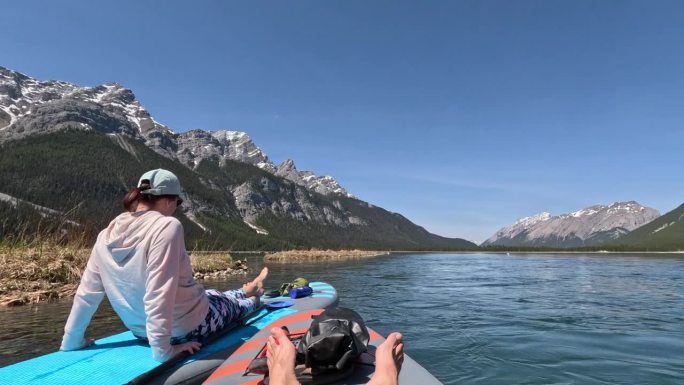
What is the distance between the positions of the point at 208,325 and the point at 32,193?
13891 centimetres

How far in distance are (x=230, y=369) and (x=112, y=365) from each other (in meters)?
1.27

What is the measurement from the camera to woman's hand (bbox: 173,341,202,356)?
4401mm

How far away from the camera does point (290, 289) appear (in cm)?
938

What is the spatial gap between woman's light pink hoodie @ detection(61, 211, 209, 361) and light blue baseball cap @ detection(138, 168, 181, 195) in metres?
0.28

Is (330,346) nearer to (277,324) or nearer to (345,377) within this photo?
(345,377)

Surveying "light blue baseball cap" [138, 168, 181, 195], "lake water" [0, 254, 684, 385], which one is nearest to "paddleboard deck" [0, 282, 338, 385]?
"light blue baseball cap" [138, 168, 181, 195]

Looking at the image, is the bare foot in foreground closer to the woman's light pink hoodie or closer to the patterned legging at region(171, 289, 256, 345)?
the woman's light pink hoodie

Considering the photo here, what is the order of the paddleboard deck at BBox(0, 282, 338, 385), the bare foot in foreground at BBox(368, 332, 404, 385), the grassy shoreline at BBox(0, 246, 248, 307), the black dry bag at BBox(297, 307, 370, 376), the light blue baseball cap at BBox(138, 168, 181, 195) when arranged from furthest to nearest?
1. the grassy shoreline at BBox(0, 246, 248, 307)
2. the light blue baseball cap at BBox(138, 168, 181, 195)
3. the paddleboard deck at BBox(0, 282, 338, 385)
4. the black dry bag at BBox(297, 307, 370, 376)
5. the bare foot in foreground at BBox(368, 332, 404, 385)

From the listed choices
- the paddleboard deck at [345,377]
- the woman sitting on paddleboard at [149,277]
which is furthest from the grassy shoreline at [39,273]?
the paddleboard deck at [345,377]

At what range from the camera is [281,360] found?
119 inches

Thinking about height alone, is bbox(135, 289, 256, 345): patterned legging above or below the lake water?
above

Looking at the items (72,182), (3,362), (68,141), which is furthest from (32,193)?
(3,362)

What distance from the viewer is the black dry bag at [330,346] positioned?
129 inches

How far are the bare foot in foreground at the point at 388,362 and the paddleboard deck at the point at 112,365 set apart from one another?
7.35ft
